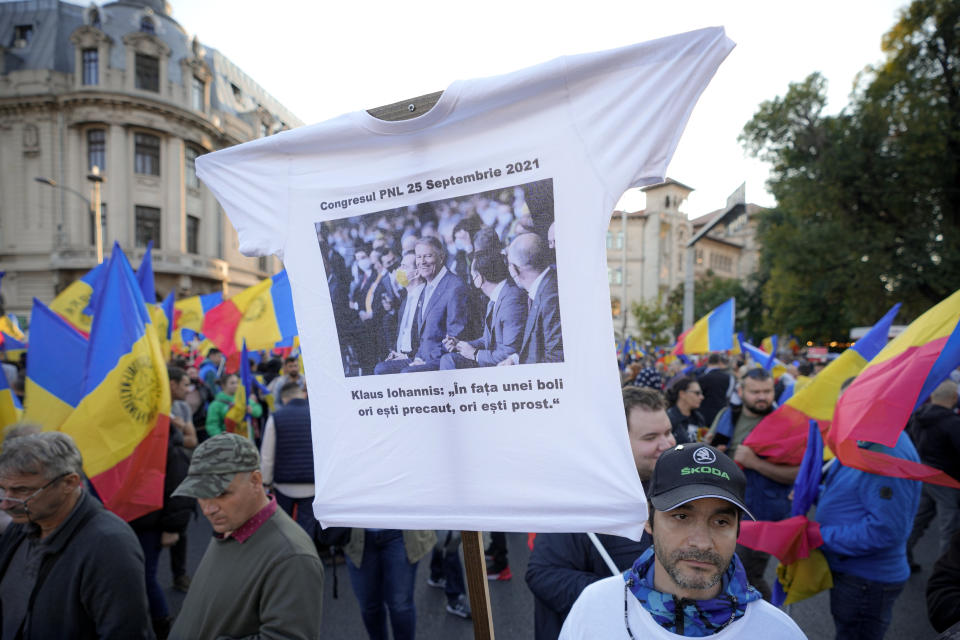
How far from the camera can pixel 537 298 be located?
58.8 inches

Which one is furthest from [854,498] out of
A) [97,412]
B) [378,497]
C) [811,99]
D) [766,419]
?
[811,99]

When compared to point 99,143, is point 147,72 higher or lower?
higher

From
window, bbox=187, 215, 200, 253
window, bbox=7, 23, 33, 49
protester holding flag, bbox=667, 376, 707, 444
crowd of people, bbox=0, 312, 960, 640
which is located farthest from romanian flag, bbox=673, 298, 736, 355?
window, bbox=7, 23, 33, 49

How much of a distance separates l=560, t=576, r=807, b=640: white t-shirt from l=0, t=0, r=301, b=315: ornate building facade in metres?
→ 33.7

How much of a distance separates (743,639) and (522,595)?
377 cm

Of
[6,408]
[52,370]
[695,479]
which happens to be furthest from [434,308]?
[52,370]

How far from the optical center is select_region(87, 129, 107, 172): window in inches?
1224

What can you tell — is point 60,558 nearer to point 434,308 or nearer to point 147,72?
point 434,308

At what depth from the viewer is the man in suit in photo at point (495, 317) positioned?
152 centimetres

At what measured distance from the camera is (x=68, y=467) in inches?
96.3

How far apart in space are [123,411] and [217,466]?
5.73 ft

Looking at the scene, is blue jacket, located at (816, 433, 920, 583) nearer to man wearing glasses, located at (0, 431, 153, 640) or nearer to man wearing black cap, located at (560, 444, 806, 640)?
man wearing black cap, located at (560, 444, 806, 640)

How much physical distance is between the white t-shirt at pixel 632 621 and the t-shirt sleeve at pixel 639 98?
1088 millimetres

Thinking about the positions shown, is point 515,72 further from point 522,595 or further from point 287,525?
point 522,595
